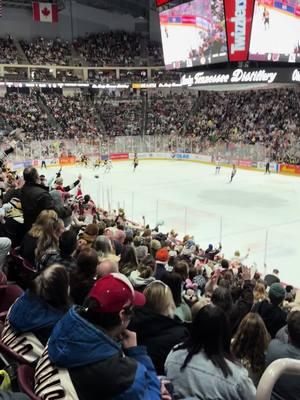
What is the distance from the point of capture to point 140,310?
3422 mm

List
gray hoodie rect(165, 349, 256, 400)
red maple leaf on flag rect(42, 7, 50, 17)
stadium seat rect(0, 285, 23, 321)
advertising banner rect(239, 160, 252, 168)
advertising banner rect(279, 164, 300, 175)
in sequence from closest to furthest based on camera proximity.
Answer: gray hoodie rect(165, 349, 256, 400) → stadium seat rect(0, 285, 23, 321) → advertising banner rect(279, 164, 300, 175) → advertising banner rect(239, 160, 252, 168) → red maple leaf on flag rect(42, 7, 50, 17)

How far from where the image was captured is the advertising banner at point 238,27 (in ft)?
75.5

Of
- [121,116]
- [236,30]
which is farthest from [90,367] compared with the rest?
[121,116]

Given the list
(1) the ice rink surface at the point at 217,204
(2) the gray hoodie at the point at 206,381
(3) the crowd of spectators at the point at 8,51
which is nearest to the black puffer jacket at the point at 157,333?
(2) the gray hoodie at the point at 206,381

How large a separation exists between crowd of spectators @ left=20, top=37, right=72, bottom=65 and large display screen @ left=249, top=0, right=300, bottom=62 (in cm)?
2517

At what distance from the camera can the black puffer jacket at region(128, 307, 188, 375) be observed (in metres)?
3.33

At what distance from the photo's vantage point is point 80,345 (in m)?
2.34

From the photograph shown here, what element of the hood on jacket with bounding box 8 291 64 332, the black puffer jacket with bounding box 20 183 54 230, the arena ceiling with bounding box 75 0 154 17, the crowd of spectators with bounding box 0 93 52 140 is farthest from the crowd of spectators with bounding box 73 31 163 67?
the hood on jacket with bounding box 8 291 64 332

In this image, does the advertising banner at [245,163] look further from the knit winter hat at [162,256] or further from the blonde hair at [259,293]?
the blonde hair at [259,293]

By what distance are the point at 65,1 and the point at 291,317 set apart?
47.5m

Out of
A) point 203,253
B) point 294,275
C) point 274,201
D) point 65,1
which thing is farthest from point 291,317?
point 65,1

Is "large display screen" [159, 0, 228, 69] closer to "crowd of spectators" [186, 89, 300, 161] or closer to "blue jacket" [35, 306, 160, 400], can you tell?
"crowd of spectators" [186, 89, 300, 161]

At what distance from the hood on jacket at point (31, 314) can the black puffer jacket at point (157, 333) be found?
1.90 feet

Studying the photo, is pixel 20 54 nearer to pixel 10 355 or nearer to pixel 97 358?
pixel 10 355
